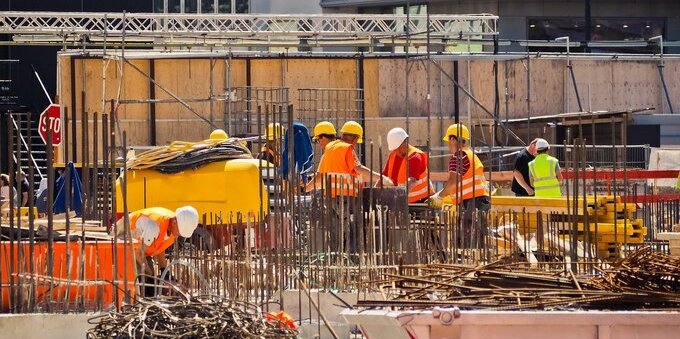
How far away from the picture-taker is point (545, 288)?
10.1 meters

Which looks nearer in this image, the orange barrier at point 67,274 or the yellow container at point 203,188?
the orange barrier at point 67,274

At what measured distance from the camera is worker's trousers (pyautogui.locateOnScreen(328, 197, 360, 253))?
14523 mm

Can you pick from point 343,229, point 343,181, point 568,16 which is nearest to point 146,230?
point 343,229

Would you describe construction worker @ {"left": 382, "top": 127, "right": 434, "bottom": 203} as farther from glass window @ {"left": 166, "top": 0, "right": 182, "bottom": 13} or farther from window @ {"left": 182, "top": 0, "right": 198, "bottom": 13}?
window @ {"left": 182, "top": 0, "right": 198, "bottom": 13}

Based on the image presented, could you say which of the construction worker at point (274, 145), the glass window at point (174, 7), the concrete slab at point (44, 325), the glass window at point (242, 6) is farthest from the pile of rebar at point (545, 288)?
the glass window at point (242, 6)

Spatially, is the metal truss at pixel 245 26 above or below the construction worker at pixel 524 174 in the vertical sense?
above

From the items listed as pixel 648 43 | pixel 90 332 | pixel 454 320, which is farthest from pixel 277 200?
pixel 648 43

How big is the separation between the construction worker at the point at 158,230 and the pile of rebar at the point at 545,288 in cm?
370

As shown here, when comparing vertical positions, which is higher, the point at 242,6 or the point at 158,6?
the point at 242,6

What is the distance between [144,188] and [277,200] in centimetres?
447

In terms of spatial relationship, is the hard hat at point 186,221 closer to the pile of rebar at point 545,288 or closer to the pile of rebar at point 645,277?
the pile of rebar at point 545,288

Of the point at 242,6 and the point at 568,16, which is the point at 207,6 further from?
the point at 568,16

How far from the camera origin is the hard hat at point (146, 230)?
45.8 feet

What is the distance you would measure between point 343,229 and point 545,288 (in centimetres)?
479
